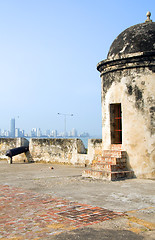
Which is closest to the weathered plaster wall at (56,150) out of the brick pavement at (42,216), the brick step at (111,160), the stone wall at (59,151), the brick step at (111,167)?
the stone wall at (59,151)

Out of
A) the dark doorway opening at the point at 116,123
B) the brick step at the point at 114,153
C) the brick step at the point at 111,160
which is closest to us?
the brick step at the point at 111,160

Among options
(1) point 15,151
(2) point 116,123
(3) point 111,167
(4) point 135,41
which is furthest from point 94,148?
(4) point 135,41

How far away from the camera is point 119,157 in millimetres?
8367

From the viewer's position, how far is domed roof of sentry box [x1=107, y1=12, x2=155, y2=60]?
8445mm

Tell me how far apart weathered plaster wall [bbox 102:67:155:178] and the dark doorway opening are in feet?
1.72

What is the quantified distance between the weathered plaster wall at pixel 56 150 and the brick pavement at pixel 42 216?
21.6ft

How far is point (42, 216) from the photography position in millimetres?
4406

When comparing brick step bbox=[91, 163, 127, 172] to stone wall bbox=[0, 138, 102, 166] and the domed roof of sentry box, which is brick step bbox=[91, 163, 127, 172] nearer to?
stone wall bbox=[0, 138, 102, 166]

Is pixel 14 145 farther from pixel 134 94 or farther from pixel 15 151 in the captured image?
pixel 134 94

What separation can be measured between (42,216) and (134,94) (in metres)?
5.01

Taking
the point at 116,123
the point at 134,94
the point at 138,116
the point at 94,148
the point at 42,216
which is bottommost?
the point at 42,216

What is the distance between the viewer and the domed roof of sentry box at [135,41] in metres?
8.45

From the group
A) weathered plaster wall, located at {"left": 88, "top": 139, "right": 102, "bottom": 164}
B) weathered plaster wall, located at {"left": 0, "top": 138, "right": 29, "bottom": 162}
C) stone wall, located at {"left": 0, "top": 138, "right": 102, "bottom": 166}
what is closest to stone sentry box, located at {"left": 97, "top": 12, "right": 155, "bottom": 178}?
weathered plaster wall, located at {"left": 88, "top": 139, "right": 102, "bottom": 164}

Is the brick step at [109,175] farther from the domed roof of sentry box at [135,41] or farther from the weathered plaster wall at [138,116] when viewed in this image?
the domed roof of sentry box at [135,41]
